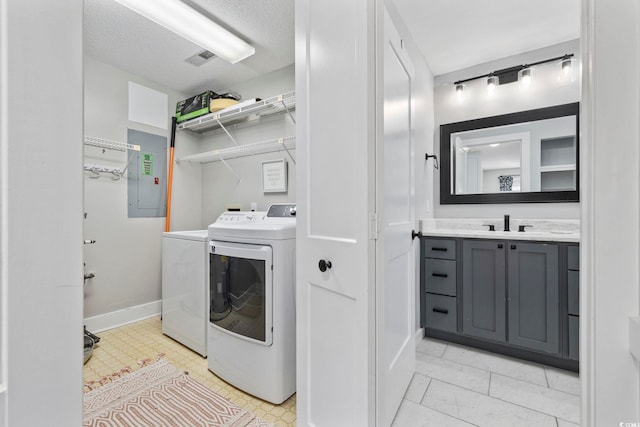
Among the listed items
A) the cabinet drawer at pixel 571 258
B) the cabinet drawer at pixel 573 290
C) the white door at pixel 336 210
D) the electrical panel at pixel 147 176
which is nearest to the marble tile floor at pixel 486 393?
the cabinet drawer at pixel 573 290

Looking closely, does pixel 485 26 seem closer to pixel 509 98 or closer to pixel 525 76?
pixel 525 76

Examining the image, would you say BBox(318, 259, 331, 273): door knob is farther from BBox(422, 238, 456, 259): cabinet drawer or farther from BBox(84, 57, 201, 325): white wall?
BBox(84, 57, 201, 325): white wall

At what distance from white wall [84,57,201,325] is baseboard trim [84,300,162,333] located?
1.6 inches

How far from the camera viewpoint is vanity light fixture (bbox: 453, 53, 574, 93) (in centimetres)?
229

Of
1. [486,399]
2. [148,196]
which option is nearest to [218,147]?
[148,196]

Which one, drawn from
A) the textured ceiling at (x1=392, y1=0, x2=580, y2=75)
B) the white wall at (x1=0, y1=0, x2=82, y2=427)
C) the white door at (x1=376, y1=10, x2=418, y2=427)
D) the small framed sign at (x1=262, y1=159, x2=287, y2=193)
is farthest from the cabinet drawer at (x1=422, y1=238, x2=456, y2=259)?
the white wall at (x1=0, y1=0, x2=82, y2=427)

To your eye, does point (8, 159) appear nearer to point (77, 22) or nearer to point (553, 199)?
point (77, 22)

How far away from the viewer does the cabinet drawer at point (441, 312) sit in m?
2.34

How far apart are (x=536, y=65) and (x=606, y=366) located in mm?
2731

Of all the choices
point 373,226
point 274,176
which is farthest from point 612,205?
point 274,176

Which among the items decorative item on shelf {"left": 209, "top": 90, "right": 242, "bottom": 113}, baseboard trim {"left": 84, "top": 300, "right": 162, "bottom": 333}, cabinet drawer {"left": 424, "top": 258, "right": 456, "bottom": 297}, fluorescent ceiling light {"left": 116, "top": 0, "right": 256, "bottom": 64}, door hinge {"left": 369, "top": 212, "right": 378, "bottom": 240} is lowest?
baseboard trim {"left": 84, "top": 300, "right": 162, "bottom": 333}

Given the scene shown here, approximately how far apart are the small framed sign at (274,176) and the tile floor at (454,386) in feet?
5.10

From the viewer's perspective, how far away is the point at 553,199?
237 centimetres

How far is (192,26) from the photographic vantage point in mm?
1981
